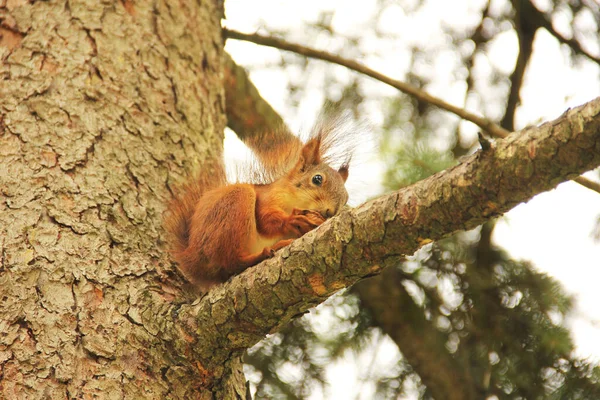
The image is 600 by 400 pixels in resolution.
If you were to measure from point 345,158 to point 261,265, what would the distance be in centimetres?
109

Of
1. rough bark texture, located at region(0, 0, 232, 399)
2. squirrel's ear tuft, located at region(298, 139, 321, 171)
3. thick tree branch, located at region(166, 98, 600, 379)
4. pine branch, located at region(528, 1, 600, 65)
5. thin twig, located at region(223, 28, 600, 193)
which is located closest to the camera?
thick tree branch, located at region(166, 98, 600, 379)

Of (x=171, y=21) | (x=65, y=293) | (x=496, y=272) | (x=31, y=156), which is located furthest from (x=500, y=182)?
(x=171, y=21)

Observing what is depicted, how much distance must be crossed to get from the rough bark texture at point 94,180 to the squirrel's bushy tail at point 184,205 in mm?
36

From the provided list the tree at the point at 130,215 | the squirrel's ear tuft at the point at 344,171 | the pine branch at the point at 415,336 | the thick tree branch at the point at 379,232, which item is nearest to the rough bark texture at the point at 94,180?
the tree at the point at 130,215

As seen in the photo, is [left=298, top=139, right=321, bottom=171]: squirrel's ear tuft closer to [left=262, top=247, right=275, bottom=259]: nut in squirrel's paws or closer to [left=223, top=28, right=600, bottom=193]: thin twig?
[left=223, top=28, right=600, bottom=193]: thin twig

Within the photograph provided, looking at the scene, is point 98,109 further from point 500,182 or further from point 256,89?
point 500,182

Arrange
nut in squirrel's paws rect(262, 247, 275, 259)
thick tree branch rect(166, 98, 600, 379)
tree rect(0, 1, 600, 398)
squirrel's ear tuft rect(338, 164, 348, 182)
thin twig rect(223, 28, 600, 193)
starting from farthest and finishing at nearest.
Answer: squirrel's ear tuft rect(338, 164, 348, 182) → thin twig rect(223, 28, 600, 193) → nut in squirrel's paws rect(262, 247, 275, 259) → tree rect(0, 1, 600, 398) → thick tree branch rect(166, 98, 600, 379)

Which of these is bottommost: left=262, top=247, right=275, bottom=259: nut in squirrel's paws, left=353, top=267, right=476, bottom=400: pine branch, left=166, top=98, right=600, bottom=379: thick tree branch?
left=166, top=98, right=600, bottom=379: thick tree branch

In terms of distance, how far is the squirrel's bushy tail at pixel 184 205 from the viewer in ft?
5.98

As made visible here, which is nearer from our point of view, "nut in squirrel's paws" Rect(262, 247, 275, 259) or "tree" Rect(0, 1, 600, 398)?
"tree" Rect(0, 1, 600, 398)

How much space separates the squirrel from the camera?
1.73m

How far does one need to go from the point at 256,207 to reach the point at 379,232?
2.54 feet

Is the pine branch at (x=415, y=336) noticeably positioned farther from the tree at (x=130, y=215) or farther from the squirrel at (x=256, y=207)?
the tree at (x=130, y=215)

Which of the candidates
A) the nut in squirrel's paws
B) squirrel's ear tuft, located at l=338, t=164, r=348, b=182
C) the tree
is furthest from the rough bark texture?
squirrel's ear tuft, located at l=338, t=164, r=348, b=182
